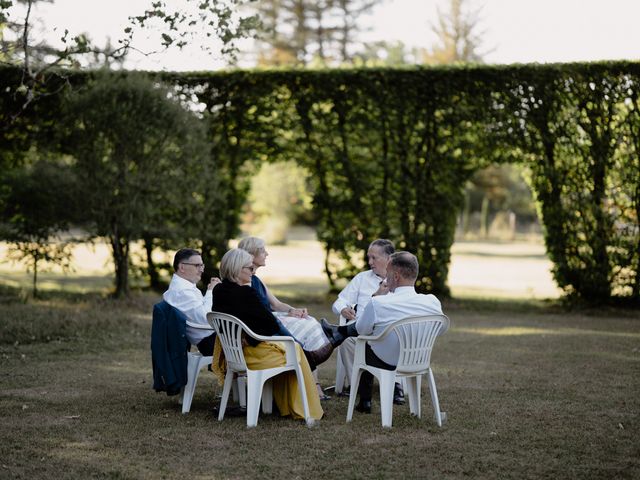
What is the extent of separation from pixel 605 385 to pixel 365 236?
23.1 feet

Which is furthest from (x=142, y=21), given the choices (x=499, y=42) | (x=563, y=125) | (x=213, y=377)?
(x=499, y=42)

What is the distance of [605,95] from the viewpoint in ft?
42.2

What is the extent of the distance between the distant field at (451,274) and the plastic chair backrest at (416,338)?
8.01m

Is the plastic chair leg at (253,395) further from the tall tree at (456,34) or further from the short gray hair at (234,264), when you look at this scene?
the tall tree at (456,34)

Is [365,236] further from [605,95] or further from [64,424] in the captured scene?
[64,424]

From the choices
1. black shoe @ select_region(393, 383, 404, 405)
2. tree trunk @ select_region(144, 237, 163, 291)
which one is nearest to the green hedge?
tree trunk @ select_region(144, 237, 163, 291)

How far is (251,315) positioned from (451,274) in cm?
1516

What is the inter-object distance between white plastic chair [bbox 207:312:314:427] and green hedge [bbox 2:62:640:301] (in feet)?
26.8

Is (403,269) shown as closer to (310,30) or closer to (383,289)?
(383,289)

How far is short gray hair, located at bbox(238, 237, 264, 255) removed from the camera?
260 inches

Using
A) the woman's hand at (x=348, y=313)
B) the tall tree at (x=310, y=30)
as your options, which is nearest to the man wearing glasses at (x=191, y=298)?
the woman's hand at (x=348, y=313)

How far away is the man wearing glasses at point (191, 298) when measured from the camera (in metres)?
6.26

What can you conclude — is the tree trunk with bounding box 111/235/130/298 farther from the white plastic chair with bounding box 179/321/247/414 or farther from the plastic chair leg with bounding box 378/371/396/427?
the plastic chair leg with bounding box 378/371/396/427

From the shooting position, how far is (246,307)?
579 centimetres
